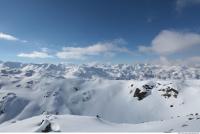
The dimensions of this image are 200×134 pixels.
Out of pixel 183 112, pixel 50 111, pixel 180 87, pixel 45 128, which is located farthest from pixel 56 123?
pixel 180 87

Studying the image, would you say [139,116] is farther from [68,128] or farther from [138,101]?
[68,128]

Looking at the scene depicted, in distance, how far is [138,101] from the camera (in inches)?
7810

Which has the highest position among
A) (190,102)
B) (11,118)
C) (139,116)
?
(190,102)

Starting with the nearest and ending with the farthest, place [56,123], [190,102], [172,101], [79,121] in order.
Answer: [56,123], [79,121], [190,102], [172,101]

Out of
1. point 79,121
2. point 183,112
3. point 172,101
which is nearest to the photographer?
point 79,121

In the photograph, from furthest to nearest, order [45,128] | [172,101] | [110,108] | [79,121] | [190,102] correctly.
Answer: [110,108], [172,101], [190,102], [79,121], [45,128]

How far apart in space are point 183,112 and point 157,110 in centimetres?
2104

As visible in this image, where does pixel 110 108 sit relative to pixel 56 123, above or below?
below

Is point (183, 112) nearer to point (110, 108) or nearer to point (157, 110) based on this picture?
point (157, 110)

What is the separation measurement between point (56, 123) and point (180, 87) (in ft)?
553

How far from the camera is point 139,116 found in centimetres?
17212

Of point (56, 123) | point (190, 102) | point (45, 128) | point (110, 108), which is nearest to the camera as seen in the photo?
point (45, 128)

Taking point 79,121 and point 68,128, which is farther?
point 79,121

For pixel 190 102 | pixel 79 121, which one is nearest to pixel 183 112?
pixel 190 102
